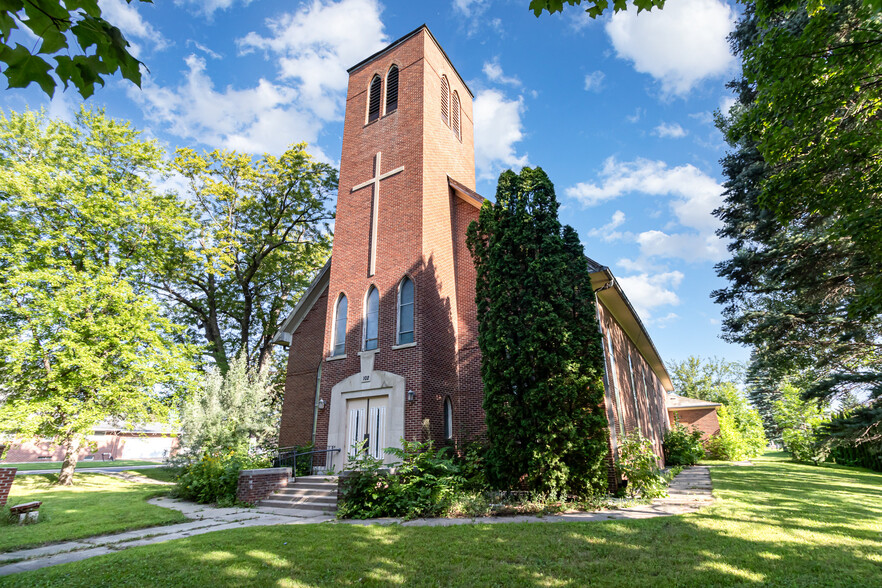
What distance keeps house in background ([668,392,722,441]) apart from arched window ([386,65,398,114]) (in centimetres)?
2645

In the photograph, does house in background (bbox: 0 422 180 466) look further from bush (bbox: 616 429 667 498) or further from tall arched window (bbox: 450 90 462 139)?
bush (bbox: 616 429 667 498)

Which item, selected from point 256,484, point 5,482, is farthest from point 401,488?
point 5,482

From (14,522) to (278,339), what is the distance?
9566mm

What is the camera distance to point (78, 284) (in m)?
15.9

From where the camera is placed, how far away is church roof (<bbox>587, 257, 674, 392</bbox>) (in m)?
11.1

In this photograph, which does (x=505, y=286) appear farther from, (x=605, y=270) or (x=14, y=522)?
(x=14, y=522)

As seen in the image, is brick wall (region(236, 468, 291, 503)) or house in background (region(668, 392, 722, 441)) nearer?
brick wall (region(236, 468, 291, 503))

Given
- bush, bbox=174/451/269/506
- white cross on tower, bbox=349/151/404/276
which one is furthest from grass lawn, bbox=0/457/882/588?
white cross on tower, bbox=349/151/404/276

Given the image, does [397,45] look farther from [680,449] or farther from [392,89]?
[680,449]

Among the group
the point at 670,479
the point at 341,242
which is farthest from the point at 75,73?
the point at 670,479

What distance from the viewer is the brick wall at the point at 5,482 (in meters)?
8.96

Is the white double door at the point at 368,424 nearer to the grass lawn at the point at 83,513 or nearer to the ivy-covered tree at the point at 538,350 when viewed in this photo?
the ivy-covered tree at the point at 538,350

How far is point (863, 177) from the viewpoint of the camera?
21.8ft

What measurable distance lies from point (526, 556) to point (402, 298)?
8.78 m
